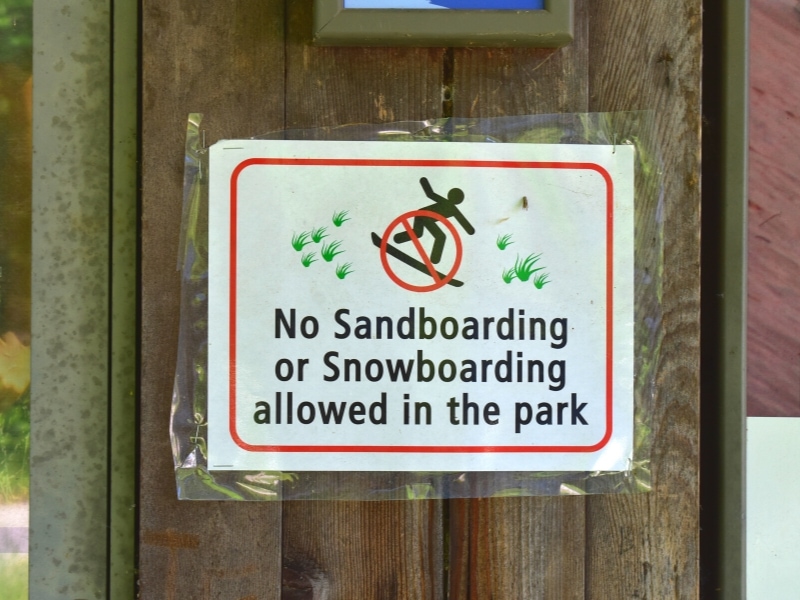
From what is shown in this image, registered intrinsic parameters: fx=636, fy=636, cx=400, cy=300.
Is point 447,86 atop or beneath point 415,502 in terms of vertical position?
atop

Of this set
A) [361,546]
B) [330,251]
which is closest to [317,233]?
[330,251]

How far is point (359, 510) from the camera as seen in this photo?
0.73m

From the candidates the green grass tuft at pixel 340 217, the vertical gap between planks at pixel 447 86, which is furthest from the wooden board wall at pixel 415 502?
the green grass tuft at pixel 340 217

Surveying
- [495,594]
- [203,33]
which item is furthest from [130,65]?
[495,594]

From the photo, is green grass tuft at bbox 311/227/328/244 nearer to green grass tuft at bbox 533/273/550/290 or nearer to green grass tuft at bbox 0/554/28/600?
green grass tuft at bbox 533/273/550/290

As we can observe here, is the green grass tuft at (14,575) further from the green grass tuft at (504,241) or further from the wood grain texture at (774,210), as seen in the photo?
the wood grain texture at (774,210)

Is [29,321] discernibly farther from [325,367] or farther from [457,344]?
[457,344]

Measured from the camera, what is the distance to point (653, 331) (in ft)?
2.38

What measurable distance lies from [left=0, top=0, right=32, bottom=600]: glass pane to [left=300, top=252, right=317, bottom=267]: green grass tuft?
13.5 inches

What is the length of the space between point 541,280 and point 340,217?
0.24 m

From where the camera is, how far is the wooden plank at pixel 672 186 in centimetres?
72

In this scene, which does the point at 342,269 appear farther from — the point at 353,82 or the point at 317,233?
the point at 353,82

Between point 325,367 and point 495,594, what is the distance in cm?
33

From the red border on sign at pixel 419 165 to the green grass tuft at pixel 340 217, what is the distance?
0.05 m
